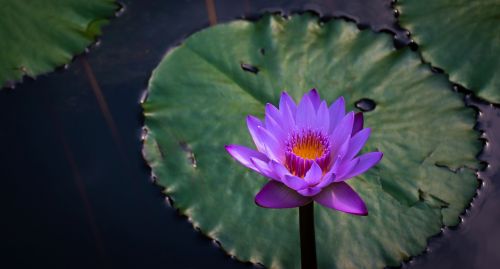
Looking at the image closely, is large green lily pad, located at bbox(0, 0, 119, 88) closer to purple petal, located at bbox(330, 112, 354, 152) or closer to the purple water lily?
the purple water lily

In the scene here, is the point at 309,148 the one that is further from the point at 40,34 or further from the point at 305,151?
the point at 40,34

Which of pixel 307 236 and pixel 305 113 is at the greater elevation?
pixel 305 113

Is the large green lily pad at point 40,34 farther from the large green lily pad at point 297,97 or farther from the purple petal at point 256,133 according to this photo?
the purple petal at point 256,133

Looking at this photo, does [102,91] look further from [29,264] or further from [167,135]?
[29,264]

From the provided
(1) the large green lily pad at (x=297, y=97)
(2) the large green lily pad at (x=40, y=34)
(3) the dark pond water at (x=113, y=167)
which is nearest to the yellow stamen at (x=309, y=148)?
(1) the large green lily pad at (x=297, y=97)

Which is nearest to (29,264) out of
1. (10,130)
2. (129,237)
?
(129,237)

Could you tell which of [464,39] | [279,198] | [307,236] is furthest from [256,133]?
[464,39]

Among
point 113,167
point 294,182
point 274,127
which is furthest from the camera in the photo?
point 113,167
